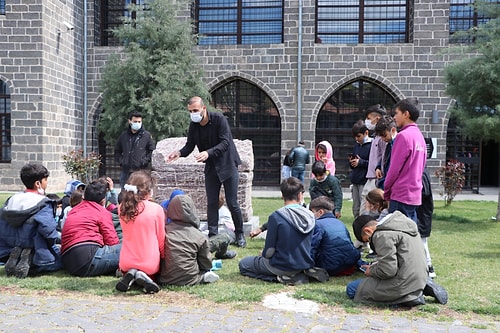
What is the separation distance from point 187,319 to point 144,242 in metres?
0.91

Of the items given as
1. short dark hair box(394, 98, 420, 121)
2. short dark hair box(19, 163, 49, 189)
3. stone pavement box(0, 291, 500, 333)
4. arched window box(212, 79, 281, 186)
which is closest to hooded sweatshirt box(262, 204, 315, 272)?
stone pavement box(0, 291, 500, 333)

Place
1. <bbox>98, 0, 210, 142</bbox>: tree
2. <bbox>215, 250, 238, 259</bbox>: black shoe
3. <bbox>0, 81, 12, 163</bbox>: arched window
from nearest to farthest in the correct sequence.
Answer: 1. <bbox>215, 250, 238, 259</bbox>: black shoe
2. <bbox>98, 0, 210, 142</bbox>: tree
3. <bbox>0, 81, 12, 163</bbox>: arched window

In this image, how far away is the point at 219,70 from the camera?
1672 cm

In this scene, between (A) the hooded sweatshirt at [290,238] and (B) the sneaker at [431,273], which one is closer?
(A) the hooded sweatshirt at [290,238]

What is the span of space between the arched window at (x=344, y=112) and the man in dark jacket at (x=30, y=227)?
12.9 meters

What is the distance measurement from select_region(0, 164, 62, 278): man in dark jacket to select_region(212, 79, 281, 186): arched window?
40.4 feet

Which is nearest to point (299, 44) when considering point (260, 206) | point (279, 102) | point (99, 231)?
point (279, 102)

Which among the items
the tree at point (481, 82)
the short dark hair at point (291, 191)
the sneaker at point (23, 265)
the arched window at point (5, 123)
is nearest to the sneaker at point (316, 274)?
the short dark hair at point (291, 191)

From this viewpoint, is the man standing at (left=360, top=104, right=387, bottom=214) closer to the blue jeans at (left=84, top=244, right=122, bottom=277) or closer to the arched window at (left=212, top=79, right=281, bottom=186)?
the blue jeans at (left=84, top=244, right=122, bottom=277)

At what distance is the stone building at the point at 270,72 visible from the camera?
1488cm

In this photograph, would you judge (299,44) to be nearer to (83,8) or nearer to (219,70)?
(219,70)

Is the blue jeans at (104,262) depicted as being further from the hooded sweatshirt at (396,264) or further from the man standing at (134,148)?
the man standing at (134,148)

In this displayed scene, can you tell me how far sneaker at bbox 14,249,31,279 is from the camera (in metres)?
4.72

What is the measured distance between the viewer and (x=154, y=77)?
46.1ft
